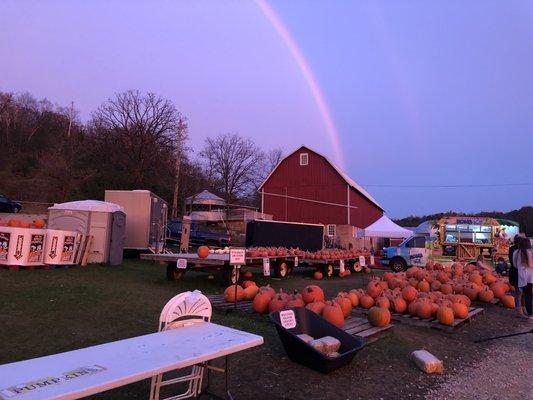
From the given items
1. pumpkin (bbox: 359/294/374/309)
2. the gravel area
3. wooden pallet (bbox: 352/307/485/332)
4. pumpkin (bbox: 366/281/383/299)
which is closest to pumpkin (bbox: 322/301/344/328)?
the gravel area

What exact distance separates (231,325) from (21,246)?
28.9ft

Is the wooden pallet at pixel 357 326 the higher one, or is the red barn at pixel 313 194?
the red barn at pixel 313 194

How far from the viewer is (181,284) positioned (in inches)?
515

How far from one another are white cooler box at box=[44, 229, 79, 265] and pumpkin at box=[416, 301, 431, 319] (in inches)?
434

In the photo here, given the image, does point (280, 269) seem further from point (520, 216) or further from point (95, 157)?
point (520, 216)

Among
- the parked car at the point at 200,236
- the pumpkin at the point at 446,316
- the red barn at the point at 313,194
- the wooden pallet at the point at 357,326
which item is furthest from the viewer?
the red barn at the point at 313,194

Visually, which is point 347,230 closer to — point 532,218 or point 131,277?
point 131,277

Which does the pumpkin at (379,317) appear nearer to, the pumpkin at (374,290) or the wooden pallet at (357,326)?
the wooden pallet at (357,326)

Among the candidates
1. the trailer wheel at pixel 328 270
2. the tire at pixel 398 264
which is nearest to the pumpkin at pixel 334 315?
the trailer wheel at pixel 328 270

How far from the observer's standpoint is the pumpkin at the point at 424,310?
8695 mm

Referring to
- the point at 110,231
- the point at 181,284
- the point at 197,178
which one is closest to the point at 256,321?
the point at 181,284

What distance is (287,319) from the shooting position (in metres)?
6.04

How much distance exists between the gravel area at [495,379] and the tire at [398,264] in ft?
57.9

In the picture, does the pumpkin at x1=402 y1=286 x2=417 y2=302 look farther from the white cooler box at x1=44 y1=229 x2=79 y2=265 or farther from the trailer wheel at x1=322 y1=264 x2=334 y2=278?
the white cooler box at x1=44 y1=229 x2=79 y2=265
